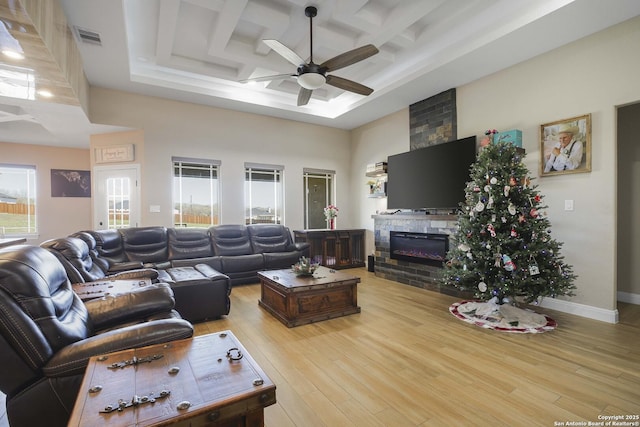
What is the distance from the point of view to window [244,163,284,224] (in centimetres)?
617

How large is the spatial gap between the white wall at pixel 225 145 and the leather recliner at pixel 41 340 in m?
4.05

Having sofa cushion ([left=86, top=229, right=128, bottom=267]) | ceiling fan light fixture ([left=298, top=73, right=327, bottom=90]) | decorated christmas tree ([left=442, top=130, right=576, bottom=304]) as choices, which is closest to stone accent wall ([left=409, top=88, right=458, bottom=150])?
decorated christmas tree ([left=442, top=130, right=576, bottom=304])

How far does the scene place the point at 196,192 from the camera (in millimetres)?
5684

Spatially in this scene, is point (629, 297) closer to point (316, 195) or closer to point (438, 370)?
point (438, 370)

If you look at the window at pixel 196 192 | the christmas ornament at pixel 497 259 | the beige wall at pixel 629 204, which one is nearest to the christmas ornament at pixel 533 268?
the christmas ornament at pixel 497 259

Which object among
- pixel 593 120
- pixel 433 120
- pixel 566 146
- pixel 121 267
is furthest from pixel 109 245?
pixel 593 120

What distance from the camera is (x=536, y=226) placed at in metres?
3.09

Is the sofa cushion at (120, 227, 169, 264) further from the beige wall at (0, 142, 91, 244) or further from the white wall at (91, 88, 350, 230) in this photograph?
the beige wall at (0, 142, 91, 244)

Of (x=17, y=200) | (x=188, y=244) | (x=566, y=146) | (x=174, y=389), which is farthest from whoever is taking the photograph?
(x=17, y=200)

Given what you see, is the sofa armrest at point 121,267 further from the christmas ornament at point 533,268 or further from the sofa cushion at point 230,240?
the christmas ornament at point 533,268

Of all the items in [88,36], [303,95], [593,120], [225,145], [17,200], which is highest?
[88,36]

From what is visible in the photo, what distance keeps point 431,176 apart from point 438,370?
3.22 meters

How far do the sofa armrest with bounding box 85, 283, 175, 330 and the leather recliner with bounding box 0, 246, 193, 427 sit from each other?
353 mm

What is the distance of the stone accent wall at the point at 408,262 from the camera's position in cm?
447
